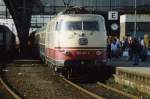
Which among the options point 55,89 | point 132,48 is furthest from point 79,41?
point 132,48

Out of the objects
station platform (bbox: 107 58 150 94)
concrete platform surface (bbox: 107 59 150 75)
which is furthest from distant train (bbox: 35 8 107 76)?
concrete platform surface (bbox: 107 59 150 75)

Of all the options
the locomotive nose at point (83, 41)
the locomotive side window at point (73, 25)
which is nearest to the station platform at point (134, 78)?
the locomotive nose at point (83, 41)

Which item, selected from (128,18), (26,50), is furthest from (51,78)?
(26,50)

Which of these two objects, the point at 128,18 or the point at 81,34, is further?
the point at 128,18

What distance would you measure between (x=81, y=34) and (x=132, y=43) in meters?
6.91

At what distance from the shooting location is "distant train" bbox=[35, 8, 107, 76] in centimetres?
2378

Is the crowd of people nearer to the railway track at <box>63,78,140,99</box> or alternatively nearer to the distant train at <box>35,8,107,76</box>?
the distant train at <box>35,8,107,76</box>

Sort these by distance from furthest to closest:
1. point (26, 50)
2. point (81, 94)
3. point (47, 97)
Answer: point (26, 50) < point (81, 94) < point (47, 97)

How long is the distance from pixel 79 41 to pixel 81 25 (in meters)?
0.88

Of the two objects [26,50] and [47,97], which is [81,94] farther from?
[26,50]

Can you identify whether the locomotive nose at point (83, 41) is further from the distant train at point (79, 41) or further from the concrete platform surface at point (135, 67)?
the concrete platform surface at point (135, 67)

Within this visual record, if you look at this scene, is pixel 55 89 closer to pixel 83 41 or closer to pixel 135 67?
pixel 83 41

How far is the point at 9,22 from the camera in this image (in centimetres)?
9838

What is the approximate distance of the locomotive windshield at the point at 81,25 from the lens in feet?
79.7
